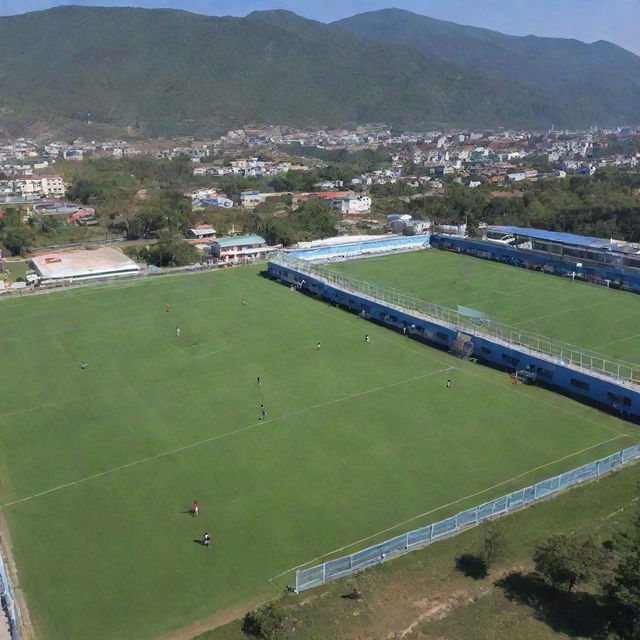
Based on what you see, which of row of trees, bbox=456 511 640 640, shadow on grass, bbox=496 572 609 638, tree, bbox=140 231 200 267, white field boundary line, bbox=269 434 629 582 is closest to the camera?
row of trees, bbox=456 511 640 640

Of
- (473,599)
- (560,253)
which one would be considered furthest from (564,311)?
(473,599)

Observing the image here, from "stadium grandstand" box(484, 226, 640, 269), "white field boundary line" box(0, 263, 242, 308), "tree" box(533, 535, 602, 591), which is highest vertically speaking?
"stadium grandstand" box(484, 226, 640, 269)

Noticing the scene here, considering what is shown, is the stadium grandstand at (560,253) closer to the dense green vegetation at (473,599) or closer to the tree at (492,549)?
the dense green vegetation at (473,599)

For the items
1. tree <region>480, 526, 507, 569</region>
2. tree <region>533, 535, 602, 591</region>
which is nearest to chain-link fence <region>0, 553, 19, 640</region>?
tree <region>480, 526, 507, 569</region>

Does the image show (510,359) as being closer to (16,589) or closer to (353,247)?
(16,589)

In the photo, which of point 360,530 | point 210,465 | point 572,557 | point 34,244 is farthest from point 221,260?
point 572,557

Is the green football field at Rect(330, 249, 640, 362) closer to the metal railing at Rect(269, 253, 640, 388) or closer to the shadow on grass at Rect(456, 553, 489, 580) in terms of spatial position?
the metal railing at Rect(269, 253, 640, 388)

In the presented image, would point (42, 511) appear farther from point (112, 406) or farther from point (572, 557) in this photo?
point (572, 557)
